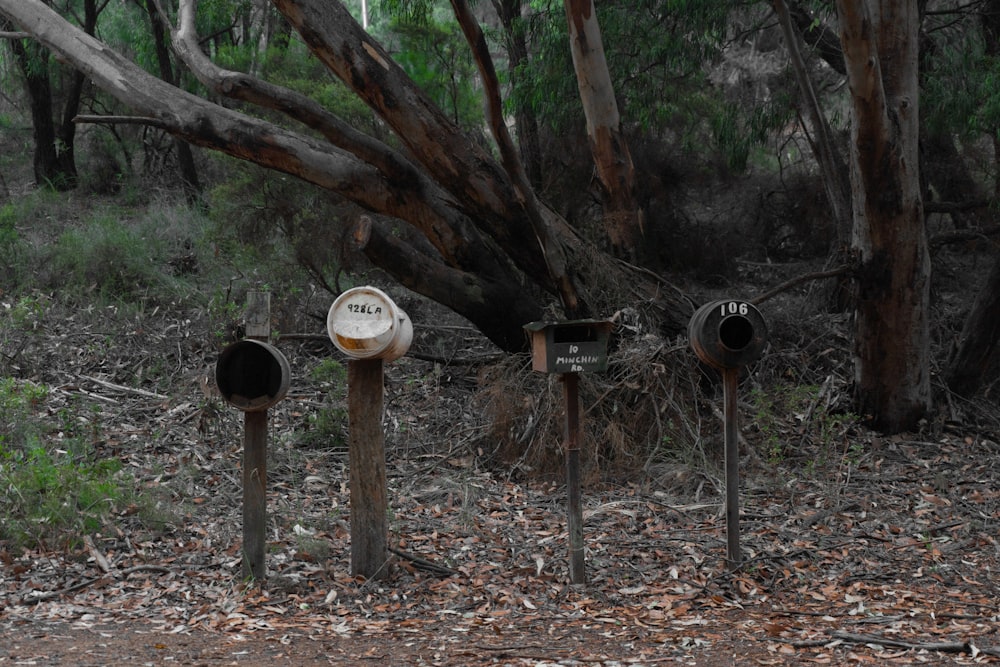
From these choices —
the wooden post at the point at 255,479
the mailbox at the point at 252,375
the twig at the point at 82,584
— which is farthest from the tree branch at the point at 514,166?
the twig at the point at 82,584

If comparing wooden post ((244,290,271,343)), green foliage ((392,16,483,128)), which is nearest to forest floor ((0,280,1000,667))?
wooden post ((244,290,271,343))

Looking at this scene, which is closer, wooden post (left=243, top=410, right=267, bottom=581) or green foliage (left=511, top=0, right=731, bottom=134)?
wooden post (left=243, top=410, right=267, bottom=581)

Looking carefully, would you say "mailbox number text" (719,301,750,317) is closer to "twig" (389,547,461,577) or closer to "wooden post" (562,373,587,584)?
"wooden post" (562,373,587,584)

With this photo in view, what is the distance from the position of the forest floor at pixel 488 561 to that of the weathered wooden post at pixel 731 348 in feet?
1.47

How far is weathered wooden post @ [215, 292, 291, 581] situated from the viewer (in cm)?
570

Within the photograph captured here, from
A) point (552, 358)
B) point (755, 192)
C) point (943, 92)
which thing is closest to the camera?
point (552, 358)

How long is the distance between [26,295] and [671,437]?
24.5 ft

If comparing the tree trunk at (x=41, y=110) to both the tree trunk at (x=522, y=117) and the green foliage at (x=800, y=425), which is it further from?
the green foliage at (x=800, y=425)

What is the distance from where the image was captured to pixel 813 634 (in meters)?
5.18

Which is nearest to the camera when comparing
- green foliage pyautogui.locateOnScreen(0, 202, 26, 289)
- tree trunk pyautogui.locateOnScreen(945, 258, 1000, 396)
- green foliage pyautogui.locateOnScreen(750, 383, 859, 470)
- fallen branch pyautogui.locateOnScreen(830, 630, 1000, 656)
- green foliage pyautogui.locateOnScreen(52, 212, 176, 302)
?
fallen branch pyautogui.locateOnScreen(830, 630, 1000, 656)

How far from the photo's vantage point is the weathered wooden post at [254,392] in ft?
18.7

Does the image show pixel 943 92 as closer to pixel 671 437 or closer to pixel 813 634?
pixel 671 437

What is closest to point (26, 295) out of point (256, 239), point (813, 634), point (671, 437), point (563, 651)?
point (256, 239)

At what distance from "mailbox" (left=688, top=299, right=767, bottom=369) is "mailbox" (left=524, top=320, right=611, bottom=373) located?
1.80ft
